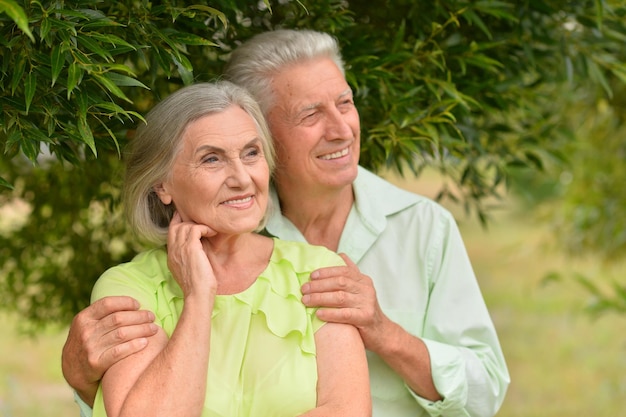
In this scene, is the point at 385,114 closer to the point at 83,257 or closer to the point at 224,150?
the point at 224,150

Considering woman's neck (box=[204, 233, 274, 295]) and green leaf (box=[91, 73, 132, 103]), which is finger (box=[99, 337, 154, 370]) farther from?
green leaf (box=[91, 73, 132, 103])

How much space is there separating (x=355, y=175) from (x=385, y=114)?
44 cm

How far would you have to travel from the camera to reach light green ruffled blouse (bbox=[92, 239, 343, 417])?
2.58m

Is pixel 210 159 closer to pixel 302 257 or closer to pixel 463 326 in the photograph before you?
pixel 302 257

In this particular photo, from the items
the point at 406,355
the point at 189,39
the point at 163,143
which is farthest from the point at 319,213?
the point at 189,39

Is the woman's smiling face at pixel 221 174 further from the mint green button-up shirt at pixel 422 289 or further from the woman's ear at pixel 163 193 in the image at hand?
the mint green button-up shirt at pixel 422 289

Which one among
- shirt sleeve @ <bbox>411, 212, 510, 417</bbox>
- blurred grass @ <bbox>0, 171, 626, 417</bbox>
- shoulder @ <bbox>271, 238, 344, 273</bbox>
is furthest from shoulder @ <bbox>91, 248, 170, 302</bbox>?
blurred grass @ <bbox>0, 171, 626, 417</bbox>

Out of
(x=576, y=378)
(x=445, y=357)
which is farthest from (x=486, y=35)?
(x=576, y=378)

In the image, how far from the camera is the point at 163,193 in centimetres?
273

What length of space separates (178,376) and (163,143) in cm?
65

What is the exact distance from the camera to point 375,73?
3270mm

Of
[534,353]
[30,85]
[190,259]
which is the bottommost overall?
[534,353]

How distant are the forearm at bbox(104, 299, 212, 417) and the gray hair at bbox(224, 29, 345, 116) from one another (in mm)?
807

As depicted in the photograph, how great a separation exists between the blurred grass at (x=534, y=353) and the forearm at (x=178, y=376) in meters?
2.80
